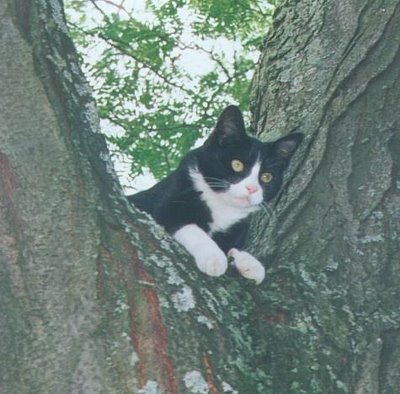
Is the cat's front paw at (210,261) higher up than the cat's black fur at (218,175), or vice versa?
the cat's black fur at (218,175)

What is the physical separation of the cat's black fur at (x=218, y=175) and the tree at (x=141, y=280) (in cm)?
44

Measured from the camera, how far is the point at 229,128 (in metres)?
3.39

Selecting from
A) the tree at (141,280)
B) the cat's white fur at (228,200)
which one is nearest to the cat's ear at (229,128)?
the cat's white fur at (228,200)

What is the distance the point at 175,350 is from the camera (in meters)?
2.04

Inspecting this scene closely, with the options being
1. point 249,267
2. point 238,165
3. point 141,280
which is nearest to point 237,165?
point 238,165

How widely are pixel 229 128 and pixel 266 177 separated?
232 mm

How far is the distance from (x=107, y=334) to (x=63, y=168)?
0.39 m

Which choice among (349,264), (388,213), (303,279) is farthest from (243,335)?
(388,213)

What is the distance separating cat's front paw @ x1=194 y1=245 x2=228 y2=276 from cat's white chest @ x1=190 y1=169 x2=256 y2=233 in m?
0.48

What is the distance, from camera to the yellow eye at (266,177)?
11.2 ft

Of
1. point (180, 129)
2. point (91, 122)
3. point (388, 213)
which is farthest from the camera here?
point (180, 129)

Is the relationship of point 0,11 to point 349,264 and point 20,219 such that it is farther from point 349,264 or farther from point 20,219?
point 349,264

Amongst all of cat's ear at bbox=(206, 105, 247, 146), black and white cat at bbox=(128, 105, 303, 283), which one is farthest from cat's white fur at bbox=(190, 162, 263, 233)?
cat's ear at bbox=(206, 105, 247, 146)

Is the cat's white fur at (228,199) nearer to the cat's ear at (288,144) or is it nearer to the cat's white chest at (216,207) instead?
the cat's white chest at (216,207)
